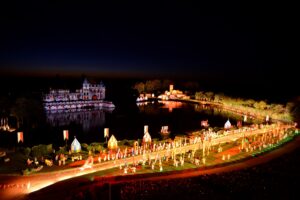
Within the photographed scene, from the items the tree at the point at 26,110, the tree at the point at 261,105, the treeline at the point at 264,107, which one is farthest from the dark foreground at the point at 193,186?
the tree at the point at 261,105

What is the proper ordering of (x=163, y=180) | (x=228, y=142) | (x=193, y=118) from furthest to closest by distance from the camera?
1. (x=193, y=118)
2. (x=228, y=142)
3. (x=163, y=180)

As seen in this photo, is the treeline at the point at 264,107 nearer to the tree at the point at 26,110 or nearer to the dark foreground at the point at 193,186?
the dark foreground at the point at 193,186

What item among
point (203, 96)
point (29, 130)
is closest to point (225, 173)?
point (29, 130)

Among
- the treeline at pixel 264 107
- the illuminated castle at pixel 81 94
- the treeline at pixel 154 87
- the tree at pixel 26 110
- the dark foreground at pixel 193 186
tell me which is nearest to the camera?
the dark foreground at pixel 193 186

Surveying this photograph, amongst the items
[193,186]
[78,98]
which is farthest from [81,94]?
[193,186]

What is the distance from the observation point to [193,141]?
76.3ft

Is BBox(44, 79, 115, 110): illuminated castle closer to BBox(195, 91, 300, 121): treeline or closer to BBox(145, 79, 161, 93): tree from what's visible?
BBox(195, 91, 300, 121): treeline

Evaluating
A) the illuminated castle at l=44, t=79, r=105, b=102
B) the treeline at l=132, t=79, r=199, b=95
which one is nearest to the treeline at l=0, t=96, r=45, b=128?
the illuminated castle at l=44, t=79, r=105, b=102

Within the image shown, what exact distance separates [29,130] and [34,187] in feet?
66.3

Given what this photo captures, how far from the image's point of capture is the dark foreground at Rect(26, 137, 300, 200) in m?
12.2

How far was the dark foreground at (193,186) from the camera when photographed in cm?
1219

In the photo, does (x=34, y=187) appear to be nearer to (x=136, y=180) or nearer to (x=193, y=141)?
(x=136, y=180)

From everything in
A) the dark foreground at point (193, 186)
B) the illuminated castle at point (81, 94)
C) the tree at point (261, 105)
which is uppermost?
the illuminated castle at point (81, 94)

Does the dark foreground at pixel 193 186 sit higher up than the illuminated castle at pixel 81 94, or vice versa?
the illuminated castle at pixel 81 94
